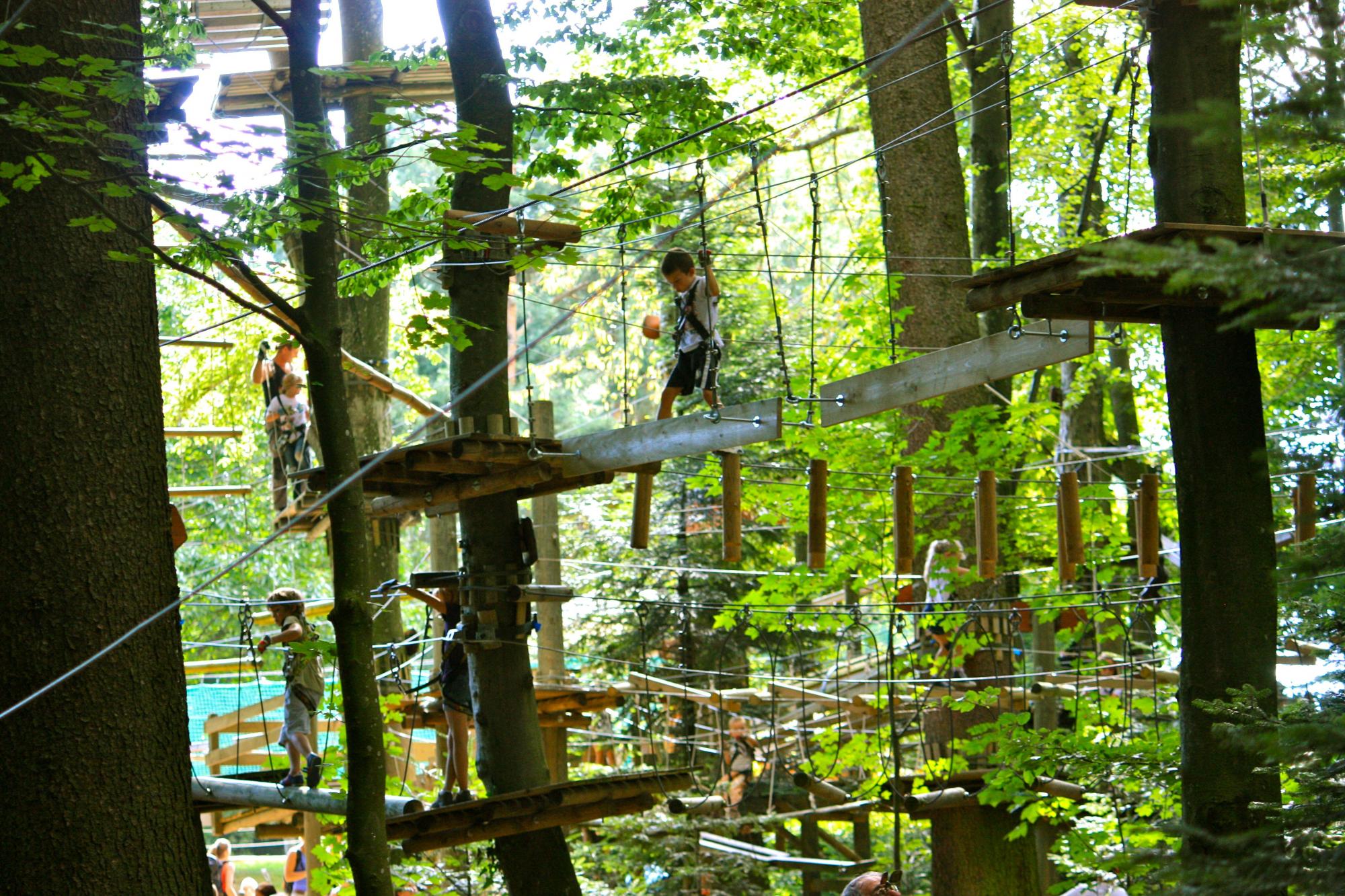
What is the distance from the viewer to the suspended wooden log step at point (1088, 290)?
3.19m

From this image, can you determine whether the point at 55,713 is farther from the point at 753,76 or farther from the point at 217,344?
the point at 753,76

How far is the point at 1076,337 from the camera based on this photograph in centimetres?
488

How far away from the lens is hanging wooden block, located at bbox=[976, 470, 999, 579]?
5.75 metres

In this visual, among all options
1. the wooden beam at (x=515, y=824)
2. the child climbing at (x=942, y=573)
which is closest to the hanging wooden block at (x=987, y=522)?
the child climbing at (x=942, y=573)

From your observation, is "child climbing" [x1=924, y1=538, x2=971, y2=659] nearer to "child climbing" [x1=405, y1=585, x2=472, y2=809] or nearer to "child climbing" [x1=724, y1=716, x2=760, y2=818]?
"child climbing" [x1=405, y1=585, x2=472, y2=809]

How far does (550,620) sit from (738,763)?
4020 millimetres

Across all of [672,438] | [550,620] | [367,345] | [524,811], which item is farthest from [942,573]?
[367,345]

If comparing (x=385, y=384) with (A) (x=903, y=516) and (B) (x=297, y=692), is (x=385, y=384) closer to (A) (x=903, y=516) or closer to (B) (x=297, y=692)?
(B) (x=297, y=692)

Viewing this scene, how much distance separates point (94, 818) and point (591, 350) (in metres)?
16.7

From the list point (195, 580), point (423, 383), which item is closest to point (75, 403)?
point (423, 383)

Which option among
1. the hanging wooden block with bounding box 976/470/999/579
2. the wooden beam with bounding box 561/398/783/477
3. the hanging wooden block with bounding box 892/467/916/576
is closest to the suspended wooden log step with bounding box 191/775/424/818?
the wooden beam with bounding box 561/398/783/477

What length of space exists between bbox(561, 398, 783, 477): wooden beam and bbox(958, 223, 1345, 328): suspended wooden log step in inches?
56.6

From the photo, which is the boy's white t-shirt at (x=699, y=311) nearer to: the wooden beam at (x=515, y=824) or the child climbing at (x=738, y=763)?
the wooden beam at (x=515, y=824)

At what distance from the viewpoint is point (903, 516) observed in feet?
18.6
